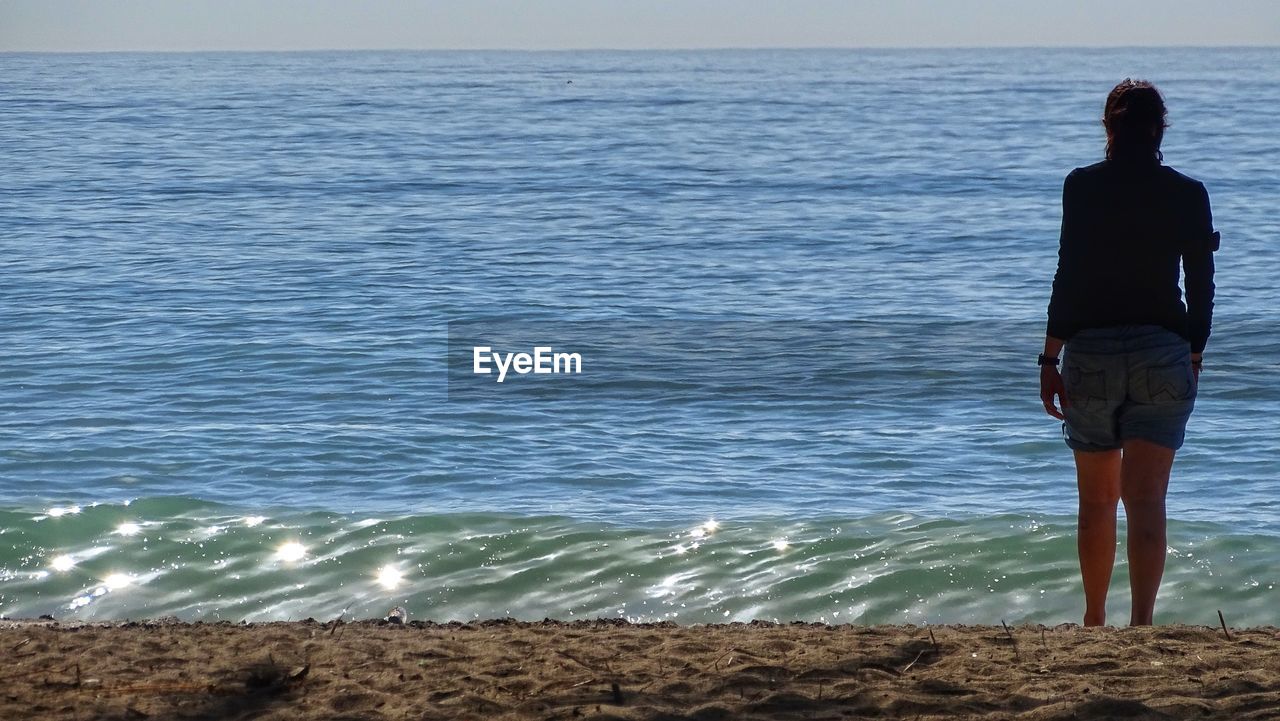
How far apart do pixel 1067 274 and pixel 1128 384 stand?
0.41 metres

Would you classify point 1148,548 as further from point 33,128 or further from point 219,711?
point 33,128

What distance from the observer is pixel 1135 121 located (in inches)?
177

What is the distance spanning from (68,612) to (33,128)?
138ft

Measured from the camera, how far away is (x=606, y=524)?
8062 millimetres

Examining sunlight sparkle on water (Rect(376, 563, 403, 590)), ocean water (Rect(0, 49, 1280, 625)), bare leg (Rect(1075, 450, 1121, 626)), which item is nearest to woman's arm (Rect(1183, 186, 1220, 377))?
bare leg (Rect(1075, 450, 1121, 626))

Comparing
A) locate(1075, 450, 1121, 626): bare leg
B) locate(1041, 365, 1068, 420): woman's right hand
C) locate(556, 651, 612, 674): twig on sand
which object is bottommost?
locate(556, 651, 612, 674): twig on sand

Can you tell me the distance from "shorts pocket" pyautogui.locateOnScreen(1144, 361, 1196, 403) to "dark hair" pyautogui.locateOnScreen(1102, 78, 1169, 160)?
26.9 inches

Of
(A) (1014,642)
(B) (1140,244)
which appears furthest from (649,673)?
(B) (1140,244)

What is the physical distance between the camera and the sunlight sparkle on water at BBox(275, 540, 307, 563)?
294 inches

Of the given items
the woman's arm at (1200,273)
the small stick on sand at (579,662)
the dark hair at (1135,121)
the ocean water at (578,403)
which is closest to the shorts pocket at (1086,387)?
the woman's arm at (1200,273)

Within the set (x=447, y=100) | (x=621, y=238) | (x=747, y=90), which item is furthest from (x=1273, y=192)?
(x=747, y=90)

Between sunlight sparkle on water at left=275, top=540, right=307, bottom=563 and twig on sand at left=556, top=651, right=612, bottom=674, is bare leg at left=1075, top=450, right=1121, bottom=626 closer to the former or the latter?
twig on sand at left=556, top=651, right=612, bottom=674

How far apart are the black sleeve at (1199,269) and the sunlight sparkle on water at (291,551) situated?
15.7 feet

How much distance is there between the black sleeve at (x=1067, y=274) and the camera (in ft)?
14.9
